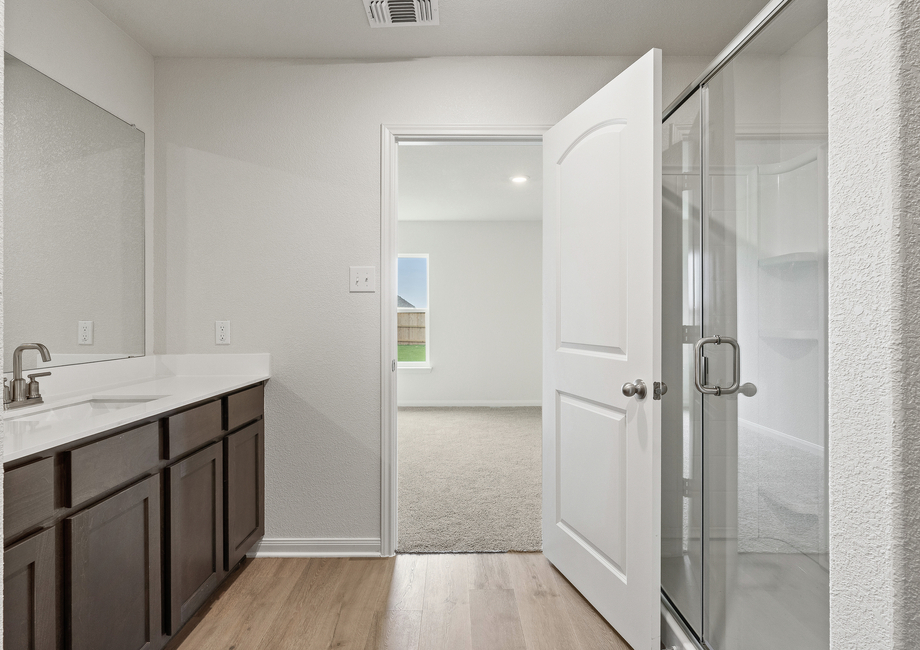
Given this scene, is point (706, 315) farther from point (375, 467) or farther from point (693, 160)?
point (375, 467)

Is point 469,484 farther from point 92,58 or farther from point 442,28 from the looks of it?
point 92,58

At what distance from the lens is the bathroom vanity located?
115 cm

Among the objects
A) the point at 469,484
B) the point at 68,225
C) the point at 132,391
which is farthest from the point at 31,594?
the point at 469,484

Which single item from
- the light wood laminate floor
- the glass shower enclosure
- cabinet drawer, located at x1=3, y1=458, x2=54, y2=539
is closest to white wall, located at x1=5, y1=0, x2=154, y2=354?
the light wood laminate floor

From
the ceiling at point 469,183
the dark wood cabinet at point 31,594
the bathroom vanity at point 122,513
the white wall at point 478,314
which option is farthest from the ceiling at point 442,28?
the white wall at point 478,314

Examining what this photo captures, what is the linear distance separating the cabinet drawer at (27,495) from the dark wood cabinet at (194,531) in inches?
18.9

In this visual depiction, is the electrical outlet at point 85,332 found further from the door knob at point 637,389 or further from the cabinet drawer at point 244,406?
the door knob at point 637,389

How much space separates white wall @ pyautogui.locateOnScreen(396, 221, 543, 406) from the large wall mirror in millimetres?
4802

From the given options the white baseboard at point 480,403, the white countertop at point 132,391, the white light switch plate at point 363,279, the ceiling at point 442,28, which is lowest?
the white baseboard at point 480,403

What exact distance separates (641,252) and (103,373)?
2.14 meters

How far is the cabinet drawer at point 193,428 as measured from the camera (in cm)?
168

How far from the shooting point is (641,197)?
1.72 m

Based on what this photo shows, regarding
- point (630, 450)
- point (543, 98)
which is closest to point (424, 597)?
point (630, 450)

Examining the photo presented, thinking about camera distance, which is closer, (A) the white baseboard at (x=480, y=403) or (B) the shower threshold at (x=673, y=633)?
(B) the shower threshold at (x=673, y=633)
